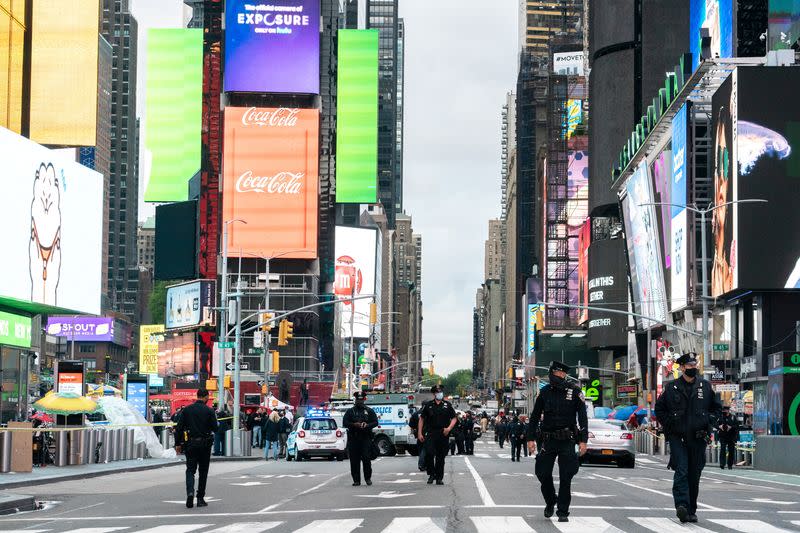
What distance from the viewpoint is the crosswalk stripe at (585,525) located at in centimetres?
1455

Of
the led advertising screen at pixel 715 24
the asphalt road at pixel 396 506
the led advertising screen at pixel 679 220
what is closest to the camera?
the asphalt road at pixel 396 506

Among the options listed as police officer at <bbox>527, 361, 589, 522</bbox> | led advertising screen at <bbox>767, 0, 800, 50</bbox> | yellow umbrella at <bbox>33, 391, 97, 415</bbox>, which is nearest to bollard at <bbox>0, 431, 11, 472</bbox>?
yellow umbrella at <bbox>33, 391, 97, 415</bbox>

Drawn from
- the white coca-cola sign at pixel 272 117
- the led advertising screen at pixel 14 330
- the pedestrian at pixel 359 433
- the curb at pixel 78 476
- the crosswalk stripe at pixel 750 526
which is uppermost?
the white coca-cola sign at pixel 272 117

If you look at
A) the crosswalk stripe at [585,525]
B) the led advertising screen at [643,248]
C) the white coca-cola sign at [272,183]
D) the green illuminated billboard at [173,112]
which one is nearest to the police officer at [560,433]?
the crosswalk stripe at [585,525]

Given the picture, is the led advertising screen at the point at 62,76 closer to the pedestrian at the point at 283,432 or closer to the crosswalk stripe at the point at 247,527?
the pedestrian at the point at 283,432

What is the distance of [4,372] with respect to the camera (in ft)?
152

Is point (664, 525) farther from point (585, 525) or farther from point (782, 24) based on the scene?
point (782, 24)

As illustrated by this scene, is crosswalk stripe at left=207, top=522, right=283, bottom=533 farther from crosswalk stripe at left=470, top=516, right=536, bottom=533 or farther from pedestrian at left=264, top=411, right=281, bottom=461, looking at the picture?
pedestrian at left=264, top=411, right=281, bottom=461

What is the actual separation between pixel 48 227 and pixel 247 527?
30.2 m

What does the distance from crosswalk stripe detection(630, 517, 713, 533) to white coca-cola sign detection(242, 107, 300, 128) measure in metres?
109

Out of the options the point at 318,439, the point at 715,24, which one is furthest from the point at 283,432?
the point at 715,24

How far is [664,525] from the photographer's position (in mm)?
15367

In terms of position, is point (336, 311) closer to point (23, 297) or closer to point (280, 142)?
point (280, 142)

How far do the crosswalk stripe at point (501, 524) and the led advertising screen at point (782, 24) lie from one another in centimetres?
5882
